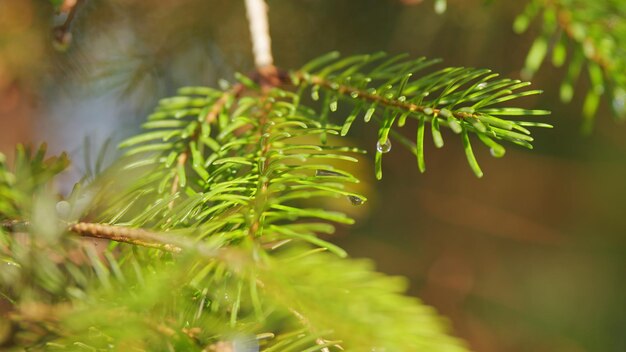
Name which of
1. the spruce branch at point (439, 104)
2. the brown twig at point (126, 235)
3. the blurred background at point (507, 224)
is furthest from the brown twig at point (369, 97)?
the blurred background at point (507, 224)

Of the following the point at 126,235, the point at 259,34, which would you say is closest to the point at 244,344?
the point at 126,235

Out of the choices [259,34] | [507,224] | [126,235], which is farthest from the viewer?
[507,224]

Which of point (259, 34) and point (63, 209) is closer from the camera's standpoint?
point (63, 209)

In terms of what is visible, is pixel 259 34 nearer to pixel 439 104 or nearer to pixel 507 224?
pixel 439 104

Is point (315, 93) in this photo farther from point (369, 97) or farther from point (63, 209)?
point (63, 209)

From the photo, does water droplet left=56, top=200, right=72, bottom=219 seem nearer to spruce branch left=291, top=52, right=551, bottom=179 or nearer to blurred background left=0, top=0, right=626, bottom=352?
spruce branch left=291, top=52, right=551, bottom=179

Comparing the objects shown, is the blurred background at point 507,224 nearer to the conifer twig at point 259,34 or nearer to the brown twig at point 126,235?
the conifer twig at point 259,34

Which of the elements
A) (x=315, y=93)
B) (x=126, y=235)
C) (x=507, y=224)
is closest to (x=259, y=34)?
(x=315, y=93)

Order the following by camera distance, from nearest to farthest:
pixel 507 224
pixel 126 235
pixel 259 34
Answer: pixel 126 235, pixel 259 34, pixel 507 224

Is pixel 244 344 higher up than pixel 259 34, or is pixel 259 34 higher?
pixel 259 34

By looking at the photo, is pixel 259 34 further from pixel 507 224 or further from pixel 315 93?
pixel 507 224

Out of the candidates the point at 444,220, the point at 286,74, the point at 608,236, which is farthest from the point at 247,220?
the point at 608,236

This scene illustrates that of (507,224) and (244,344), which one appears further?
(507,224)
